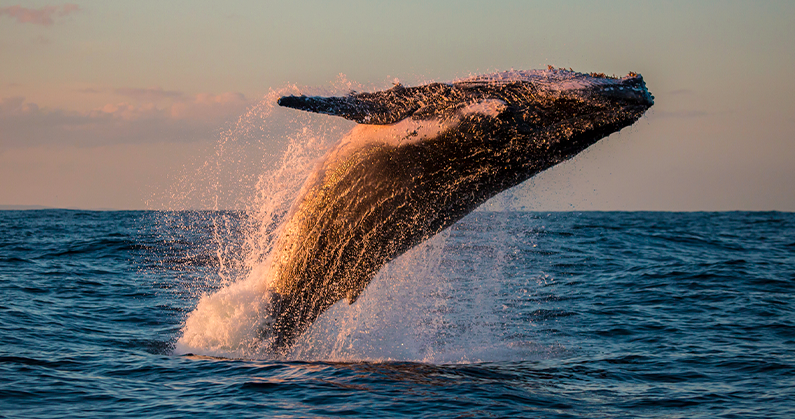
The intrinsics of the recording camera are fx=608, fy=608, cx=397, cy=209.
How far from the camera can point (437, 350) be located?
11367 mm

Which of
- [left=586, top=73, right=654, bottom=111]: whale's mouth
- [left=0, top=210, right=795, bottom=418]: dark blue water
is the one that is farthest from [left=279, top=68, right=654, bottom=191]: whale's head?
[left=0, top=210, right=795, bottom=418]: dark blue water

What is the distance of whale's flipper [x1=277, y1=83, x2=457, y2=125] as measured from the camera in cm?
767

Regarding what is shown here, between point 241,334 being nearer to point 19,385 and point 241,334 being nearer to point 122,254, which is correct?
point 19,385

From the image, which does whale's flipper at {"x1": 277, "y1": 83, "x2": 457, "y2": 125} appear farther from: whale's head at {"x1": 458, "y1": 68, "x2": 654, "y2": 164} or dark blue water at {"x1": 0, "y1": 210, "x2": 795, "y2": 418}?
dark blue water at {"x1": 0, "y1": 210, "x2": 795, "y2": 418}

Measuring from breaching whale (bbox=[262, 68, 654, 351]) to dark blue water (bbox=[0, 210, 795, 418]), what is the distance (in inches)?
64.6

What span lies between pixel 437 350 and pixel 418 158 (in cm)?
452

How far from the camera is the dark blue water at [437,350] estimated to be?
818 centimetres

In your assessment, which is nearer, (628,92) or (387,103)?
(628,92)

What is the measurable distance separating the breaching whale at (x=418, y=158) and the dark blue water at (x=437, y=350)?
1.64 meters

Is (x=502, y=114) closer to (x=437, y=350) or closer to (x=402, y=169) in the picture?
(x=402, y=169)

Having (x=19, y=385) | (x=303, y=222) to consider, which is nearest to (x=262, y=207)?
(x=303, y=222)

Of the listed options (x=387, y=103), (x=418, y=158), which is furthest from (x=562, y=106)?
(x=387, y=103)

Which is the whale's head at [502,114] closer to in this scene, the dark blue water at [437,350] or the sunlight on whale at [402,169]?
the sunlight on whale at [402,169]

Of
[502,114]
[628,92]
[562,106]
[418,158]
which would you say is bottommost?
[418,158]
